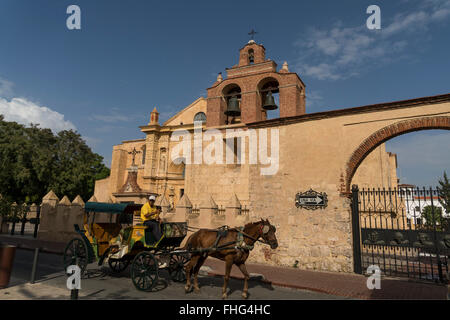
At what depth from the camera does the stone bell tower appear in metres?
18.1

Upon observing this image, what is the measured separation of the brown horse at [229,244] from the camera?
690 centimetres

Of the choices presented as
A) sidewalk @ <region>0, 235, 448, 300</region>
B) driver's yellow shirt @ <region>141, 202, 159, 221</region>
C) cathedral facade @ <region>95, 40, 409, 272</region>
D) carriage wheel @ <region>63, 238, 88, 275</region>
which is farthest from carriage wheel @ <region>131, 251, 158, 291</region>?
cathedral facade @ <region>95, 40, 409, 272</region>

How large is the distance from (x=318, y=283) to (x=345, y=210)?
3.08 m

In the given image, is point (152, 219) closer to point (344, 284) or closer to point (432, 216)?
point (344, 284)

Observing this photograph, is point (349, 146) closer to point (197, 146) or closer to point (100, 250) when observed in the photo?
point (100, 250)

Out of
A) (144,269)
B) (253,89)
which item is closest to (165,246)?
(144,269)

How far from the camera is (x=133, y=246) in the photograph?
751cm

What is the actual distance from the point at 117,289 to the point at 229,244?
3077mm

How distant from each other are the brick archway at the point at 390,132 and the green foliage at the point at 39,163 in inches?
1193

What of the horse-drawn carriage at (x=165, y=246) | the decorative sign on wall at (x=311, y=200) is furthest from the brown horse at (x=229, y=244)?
the decorative sign on wall at (x=311, y=200)

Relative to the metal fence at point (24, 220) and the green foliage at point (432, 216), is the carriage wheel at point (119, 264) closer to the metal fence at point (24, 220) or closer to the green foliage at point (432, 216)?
the green foliage at point (432, 216)

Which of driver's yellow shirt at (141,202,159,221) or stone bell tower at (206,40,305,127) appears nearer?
driver's yellow shirt at (141,202,159,221)

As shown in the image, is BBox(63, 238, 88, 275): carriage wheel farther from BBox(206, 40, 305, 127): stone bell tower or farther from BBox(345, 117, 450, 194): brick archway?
BBox(206, 40, 305, 127): stone bell tower

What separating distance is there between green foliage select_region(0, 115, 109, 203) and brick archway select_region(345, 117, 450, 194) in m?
30.3
